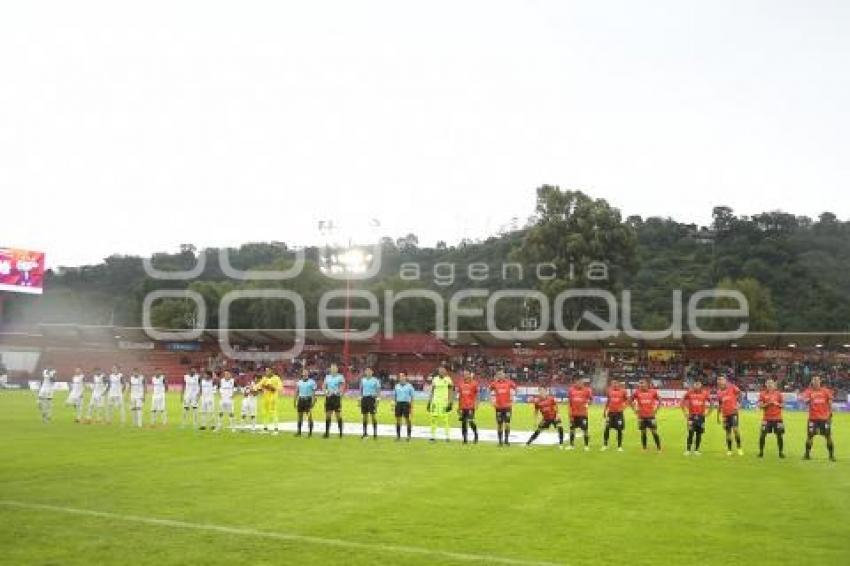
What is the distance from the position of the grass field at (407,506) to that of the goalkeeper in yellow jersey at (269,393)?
4.96m

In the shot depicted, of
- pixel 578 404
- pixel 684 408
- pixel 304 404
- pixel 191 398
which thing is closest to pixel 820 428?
pixel 684 408

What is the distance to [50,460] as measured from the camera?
18328 millimetres

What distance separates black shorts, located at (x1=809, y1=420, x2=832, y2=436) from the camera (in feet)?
68.9

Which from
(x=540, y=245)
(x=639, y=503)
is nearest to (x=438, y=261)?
(x=540, y=245)

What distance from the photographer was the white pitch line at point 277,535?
9.34 metres

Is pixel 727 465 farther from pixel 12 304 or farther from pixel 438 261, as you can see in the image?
pixel 12 304

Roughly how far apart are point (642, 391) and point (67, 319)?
111 metres

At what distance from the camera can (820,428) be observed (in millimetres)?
21125

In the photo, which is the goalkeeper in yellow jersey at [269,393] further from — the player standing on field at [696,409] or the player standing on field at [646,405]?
the player standing on field at [696,409]

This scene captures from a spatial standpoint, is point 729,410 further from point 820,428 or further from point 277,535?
point 277,535

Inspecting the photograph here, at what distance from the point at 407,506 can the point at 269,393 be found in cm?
1594

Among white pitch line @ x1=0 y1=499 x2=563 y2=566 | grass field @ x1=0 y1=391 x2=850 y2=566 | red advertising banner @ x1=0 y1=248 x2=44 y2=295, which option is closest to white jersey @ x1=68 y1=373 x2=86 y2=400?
grass field @ x1=0 y1=391 x2=850 y2=566

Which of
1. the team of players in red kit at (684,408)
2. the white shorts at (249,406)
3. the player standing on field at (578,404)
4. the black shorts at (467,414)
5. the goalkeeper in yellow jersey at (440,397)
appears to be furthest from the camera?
the white shorts at (249,406)

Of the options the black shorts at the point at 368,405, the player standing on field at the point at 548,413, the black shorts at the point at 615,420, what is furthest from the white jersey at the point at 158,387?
the black shorts at the point at 615,420
